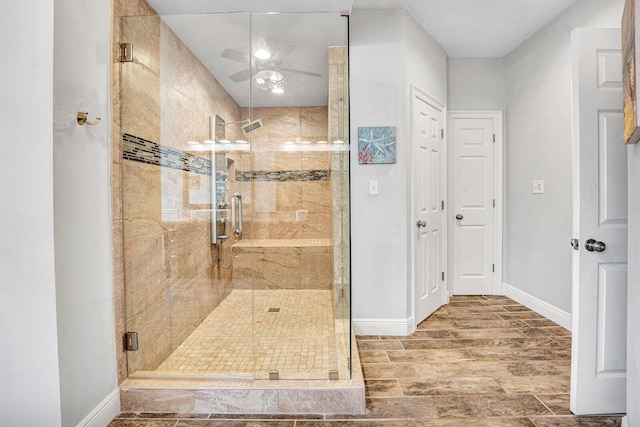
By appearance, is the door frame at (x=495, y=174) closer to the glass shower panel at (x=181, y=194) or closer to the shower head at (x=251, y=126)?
the shower head at (x=251, y=126)

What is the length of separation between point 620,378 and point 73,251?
8.65 feet

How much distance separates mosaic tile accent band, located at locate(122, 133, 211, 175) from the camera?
1.92 metres

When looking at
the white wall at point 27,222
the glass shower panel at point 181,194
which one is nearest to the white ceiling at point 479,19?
the glass shower panel at point 181,194

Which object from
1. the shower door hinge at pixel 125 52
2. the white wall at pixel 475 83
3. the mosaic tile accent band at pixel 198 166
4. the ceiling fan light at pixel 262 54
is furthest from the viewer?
the white wall at pixel 475 83

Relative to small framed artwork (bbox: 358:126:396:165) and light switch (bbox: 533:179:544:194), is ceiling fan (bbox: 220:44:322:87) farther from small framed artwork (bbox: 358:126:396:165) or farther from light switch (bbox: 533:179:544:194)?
light switch (bbox: 533:179:544:194)

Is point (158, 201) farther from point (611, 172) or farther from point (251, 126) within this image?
point (611, 172)

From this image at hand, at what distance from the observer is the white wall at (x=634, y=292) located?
1.37 meters

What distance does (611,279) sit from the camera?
1640 mm

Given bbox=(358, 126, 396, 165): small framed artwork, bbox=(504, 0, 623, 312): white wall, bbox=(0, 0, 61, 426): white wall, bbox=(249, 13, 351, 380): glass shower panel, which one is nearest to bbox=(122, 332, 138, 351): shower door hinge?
bbox=(0, 0, 61, 426): white wall

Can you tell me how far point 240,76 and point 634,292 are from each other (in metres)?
2.48

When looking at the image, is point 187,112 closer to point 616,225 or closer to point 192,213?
point 192,213

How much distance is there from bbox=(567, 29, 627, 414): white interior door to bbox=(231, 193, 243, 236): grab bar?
2018 mm

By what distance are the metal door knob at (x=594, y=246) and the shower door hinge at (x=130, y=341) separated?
7.84 ft

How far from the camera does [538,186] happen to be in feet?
10.4
